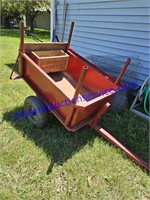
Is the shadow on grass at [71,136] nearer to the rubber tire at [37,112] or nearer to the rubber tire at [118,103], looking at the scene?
the rubber tire at [37,112]

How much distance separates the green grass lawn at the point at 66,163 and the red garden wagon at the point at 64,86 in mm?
163

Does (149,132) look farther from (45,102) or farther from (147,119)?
(45,102)

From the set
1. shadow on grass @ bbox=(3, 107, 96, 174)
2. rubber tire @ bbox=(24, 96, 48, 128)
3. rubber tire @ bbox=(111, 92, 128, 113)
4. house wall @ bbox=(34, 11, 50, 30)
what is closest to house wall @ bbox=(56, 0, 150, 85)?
rubber tire @ bbox=(111, 92, 128, 113)

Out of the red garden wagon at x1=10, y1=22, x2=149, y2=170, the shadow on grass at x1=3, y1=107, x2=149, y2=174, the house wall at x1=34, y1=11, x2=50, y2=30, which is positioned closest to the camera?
the red garden wagon at x1=10, y1=22, x2=149, y2=170

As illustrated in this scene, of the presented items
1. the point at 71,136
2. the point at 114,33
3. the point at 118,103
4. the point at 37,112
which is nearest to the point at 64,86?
the point at 37,112

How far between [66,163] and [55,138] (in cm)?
42

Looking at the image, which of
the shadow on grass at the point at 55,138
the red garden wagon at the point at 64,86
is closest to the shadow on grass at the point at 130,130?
the red garden wagon at the point at 64,86

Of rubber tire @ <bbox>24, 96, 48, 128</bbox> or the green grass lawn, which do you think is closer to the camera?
the green grass lawn

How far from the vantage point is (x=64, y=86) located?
3021mm

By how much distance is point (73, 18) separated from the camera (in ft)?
16.5

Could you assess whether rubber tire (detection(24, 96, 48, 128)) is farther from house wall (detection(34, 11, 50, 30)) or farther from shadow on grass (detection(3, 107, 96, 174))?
house wall (detection(34, 11, 50, 30))

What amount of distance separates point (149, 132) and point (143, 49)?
5.68 ft

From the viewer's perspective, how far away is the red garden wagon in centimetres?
216

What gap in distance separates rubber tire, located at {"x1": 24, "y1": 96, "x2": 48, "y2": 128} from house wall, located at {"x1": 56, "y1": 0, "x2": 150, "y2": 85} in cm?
213
